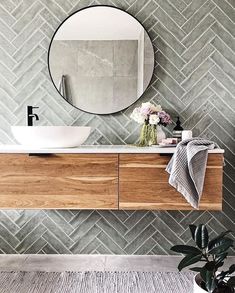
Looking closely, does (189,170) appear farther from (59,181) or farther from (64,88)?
(64,88)

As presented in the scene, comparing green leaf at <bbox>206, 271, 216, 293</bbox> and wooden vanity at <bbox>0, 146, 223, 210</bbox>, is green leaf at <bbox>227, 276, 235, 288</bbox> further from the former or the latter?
wooden vanity at <bbox>0, 146, 223, 210</bbox>

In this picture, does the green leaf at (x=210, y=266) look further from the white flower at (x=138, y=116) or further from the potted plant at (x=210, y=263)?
the white flower at (x=138, y=116)

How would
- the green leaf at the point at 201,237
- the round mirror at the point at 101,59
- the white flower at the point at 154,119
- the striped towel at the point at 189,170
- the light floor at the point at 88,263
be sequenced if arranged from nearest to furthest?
1. the green leaf at the point at 201,237
2. the striped towel at the point at 189,170
3. the white flower at the point at 154,119
4. the light floor at the point at 88,263
5. the round mirror at the point at 101,59

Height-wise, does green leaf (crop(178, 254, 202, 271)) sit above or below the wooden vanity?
below

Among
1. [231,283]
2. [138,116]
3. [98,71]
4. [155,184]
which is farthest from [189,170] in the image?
[98,71]

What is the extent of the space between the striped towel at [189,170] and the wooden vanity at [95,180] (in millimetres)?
62

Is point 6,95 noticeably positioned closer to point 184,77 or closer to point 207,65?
point 184,77

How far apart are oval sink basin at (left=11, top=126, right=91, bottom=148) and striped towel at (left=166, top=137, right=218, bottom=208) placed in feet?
2.24

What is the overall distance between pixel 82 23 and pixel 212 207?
1.72 m

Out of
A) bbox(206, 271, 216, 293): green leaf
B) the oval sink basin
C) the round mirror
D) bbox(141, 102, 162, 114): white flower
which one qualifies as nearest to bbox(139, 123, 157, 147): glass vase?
bbox(141, 102, 162, 114): white flower

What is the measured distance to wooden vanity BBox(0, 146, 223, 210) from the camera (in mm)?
2555

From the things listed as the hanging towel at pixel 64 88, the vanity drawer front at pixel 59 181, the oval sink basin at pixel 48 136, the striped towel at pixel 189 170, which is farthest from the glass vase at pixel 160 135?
the hanging towel at pixel 64 88

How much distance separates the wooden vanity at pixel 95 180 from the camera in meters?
2.55

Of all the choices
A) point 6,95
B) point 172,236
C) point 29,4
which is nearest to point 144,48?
point 29,4
